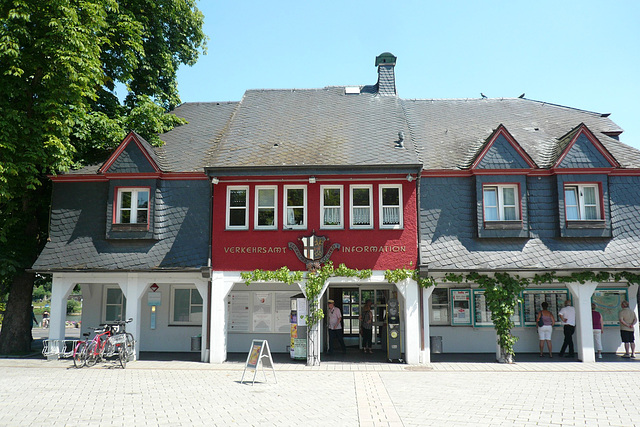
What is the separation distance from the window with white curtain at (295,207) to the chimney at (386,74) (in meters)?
7.61

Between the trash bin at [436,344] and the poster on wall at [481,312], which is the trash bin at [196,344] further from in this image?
the poster on wall at [481,312]

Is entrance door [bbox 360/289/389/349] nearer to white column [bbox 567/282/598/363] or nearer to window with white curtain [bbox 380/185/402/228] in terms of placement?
window with white curtain [bbox 380/185/402/228]

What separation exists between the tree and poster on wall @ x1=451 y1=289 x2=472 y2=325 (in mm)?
12970

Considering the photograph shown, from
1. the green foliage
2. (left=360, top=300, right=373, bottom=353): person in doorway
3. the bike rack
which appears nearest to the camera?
the bike rack

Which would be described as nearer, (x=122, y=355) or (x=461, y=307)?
(x=122, y=355)

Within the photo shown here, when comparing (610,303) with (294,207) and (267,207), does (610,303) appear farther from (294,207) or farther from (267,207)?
(267,207)

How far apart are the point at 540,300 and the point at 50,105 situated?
18604 millimetres

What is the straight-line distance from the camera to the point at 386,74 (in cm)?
2288

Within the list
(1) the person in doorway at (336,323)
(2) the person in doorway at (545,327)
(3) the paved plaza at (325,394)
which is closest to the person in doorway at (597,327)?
(3) the paved plaza at (325,394)

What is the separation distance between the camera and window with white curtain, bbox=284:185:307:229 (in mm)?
17125

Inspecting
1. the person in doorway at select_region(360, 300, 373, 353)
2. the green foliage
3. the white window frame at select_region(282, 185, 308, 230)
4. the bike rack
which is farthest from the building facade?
the green foliage

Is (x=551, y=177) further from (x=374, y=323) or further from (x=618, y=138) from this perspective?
(x=374, y=323)

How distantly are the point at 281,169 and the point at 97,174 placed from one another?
6.63 meters

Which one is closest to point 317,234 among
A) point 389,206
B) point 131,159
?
point 389,206
